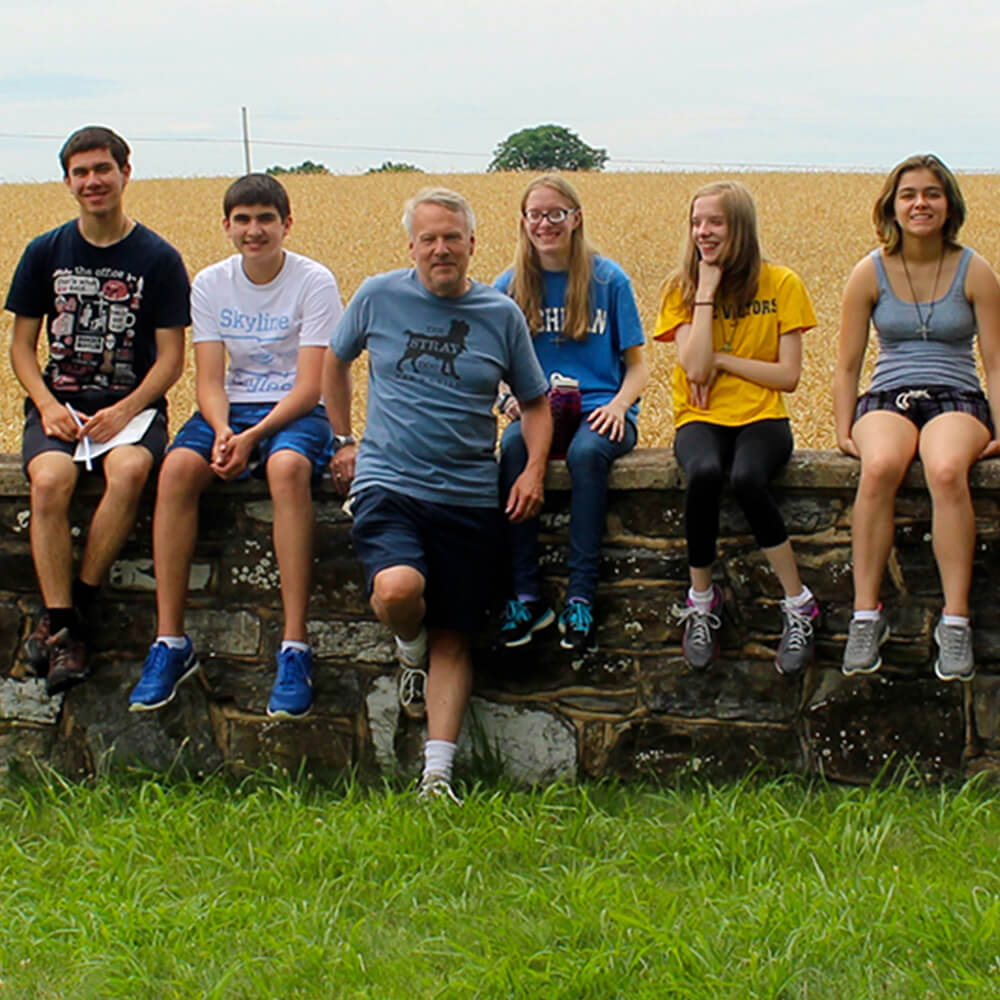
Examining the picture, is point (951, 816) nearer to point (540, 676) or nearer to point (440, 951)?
point (540, 676)

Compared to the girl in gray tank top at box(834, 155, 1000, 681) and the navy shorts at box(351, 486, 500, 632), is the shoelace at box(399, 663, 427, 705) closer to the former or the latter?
the navy shorts at box(351, 486, 500, 632)

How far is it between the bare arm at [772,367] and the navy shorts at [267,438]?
1.26 meters

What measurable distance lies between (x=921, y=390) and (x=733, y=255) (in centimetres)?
70

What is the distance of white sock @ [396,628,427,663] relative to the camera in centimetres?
420

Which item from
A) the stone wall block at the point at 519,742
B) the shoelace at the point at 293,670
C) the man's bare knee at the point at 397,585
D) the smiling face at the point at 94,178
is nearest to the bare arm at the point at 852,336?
the stone wall block at the point at 519,742

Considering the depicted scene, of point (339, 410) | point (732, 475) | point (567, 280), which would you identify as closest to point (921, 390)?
point (732, 475)

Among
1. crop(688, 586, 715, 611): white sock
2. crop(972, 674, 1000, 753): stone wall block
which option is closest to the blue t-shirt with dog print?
crop(688, 586, 715, 611): white sock

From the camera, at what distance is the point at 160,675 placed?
418cm

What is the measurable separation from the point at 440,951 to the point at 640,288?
12.0m

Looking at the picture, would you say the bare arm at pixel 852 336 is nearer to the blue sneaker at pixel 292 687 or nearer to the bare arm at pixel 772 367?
the bare arm at pixel 772 367

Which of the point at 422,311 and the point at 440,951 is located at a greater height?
the point at 422,311

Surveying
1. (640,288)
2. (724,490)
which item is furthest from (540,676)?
(640,288)

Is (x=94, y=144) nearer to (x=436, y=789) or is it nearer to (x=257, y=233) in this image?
(x=257, y=233)

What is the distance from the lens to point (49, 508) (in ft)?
14.0
